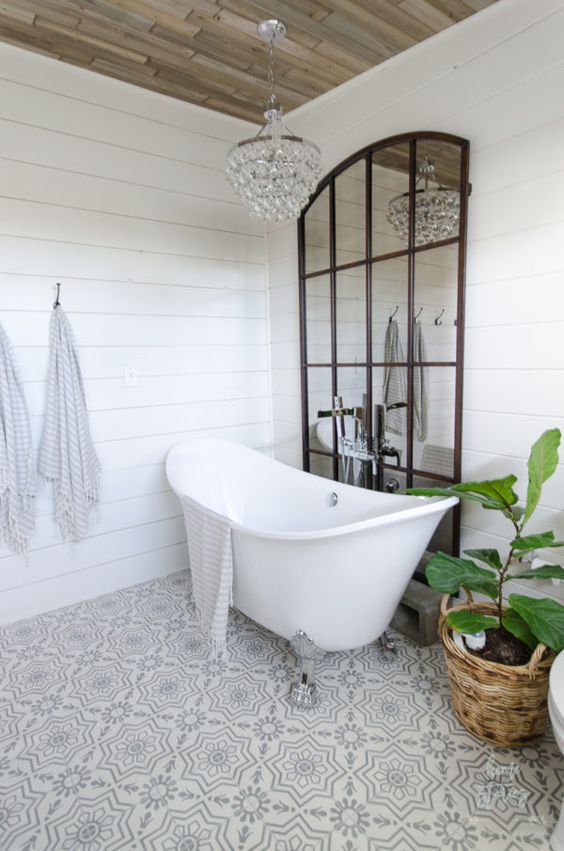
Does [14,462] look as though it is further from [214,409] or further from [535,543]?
[535,543]

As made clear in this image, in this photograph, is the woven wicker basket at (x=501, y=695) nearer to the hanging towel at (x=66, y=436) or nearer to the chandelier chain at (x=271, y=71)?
the hanging towel at (x=66, y=436)

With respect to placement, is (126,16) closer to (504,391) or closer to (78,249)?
(78,249)

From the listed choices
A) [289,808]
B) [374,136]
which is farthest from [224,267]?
[289,808]

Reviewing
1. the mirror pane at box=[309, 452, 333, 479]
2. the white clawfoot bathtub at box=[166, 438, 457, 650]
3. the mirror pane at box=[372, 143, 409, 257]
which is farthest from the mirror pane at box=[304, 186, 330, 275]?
the white clawfoot bathtub at box=[166, 438, 457, 650]

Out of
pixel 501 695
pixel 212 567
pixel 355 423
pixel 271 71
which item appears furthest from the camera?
pixel 355 423

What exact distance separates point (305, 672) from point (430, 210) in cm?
196

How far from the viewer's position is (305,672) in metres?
1.78

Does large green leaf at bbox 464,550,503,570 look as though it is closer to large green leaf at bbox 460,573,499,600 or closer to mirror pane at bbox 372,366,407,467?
large green leaf at bbox 460,573,499,600

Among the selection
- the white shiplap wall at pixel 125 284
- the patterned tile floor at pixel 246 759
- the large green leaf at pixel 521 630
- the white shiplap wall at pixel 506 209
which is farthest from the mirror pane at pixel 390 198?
the patterned tile floor at pixel 246 759

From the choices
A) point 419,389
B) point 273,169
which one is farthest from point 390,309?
point 273,169

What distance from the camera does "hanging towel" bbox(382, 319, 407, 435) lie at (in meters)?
2.28

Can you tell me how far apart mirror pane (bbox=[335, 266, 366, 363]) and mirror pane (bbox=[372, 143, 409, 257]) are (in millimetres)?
181

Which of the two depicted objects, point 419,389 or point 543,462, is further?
point 419,389

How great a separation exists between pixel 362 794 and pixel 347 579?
0.61m
